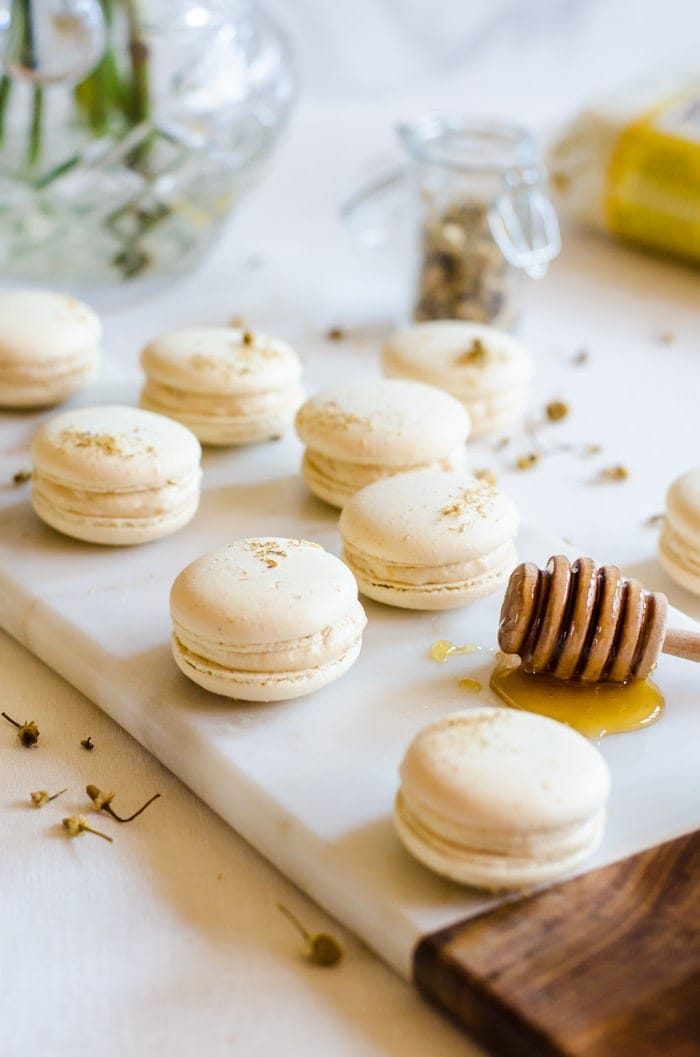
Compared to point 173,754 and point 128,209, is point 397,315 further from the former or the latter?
point 173,754

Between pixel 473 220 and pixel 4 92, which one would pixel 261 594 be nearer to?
pixel 473 220

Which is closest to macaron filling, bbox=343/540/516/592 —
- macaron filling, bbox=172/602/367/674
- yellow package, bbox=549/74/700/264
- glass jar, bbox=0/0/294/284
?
macaron filling, bbox=172/602/367/674

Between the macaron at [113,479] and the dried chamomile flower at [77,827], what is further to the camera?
the macaron at [113,479]

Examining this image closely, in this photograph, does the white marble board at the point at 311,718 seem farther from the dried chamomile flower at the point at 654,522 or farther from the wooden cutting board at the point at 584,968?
the dried chamomile flower at the point at 654,522

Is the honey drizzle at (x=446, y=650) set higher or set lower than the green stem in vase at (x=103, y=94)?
lower

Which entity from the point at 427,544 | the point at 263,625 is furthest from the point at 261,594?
the point at 427,544

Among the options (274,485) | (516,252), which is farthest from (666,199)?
(274,485)

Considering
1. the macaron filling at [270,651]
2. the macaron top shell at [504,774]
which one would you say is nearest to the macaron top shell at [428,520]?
the macaron filling at [270,651]
